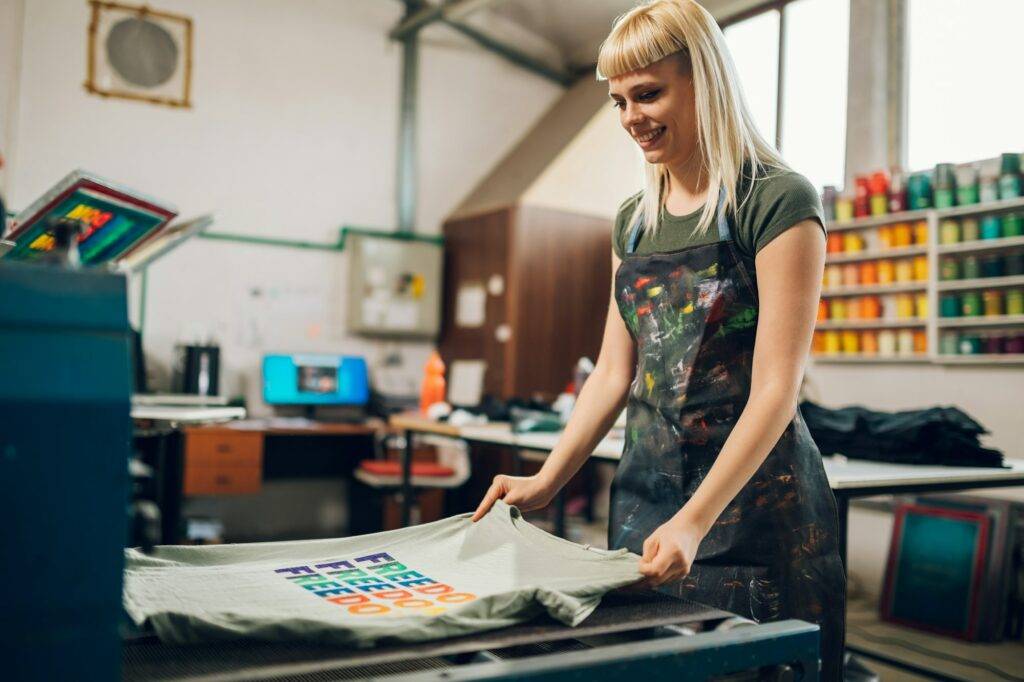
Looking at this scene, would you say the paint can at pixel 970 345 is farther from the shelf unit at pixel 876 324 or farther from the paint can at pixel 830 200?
the paint can at pixel 830 200

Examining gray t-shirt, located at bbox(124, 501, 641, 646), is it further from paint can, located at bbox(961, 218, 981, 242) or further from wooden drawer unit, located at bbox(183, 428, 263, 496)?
wooden drawer unit, located at bbox(183, 428, 263, 496)

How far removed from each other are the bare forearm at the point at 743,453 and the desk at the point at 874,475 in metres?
0.76

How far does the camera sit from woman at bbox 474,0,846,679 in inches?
45.5

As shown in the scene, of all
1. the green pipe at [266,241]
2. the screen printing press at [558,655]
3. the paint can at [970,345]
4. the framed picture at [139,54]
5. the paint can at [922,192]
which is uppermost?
the framed picture at [139,54]

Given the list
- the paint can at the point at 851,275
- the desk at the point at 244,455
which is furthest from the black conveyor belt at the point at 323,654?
the paint can at the point at 851,275

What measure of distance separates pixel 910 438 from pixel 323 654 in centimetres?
221

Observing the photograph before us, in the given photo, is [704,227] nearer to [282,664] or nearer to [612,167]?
[282,664]

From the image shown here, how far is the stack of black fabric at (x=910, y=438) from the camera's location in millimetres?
2496

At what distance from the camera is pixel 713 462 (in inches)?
50.4

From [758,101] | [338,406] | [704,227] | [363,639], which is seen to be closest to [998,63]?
[758,101]

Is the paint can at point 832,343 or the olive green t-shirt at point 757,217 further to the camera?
the paint can at point 832,343

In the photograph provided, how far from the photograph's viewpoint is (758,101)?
18.0 ft

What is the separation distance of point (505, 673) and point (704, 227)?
782 millimetres

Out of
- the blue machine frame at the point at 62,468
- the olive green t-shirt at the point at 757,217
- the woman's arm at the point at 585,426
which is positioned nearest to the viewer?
the blue machine frame at the point at 62,468
